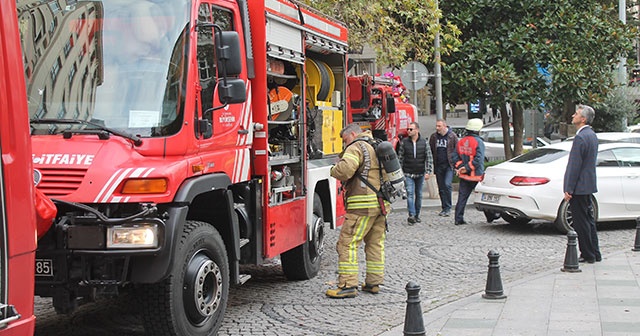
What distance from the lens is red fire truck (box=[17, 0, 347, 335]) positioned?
225 inches

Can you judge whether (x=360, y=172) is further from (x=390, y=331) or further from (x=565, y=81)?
(x=565, y=81)

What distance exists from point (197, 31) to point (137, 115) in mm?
877

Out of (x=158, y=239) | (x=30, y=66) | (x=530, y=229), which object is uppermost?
(x=30, y=66)

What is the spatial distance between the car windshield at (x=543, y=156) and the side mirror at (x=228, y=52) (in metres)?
7.78

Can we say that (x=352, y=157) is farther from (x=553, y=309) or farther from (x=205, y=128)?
(x=553, y=309)

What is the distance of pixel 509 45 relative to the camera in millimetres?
20328

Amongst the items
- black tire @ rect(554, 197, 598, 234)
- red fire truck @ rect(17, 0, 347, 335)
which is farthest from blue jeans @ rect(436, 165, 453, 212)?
red fire truck @ rect(17, 0, 347, 335)

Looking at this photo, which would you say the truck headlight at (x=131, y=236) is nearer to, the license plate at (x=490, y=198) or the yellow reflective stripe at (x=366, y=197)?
the yellow reflective stripe at (x=366, y=197)

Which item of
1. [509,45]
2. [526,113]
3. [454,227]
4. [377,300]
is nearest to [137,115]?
[377,300]

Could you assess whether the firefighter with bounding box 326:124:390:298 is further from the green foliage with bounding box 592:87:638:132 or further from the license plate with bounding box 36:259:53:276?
the green foliage with bounding box 592:87:638:132

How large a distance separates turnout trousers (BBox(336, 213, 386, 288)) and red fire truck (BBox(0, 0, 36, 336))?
4734 mm

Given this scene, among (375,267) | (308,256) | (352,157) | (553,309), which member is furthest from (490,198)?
(553,309)

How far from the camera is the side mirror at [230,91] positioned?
652cm

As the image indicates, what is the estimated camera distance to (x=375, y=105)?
1332cm
